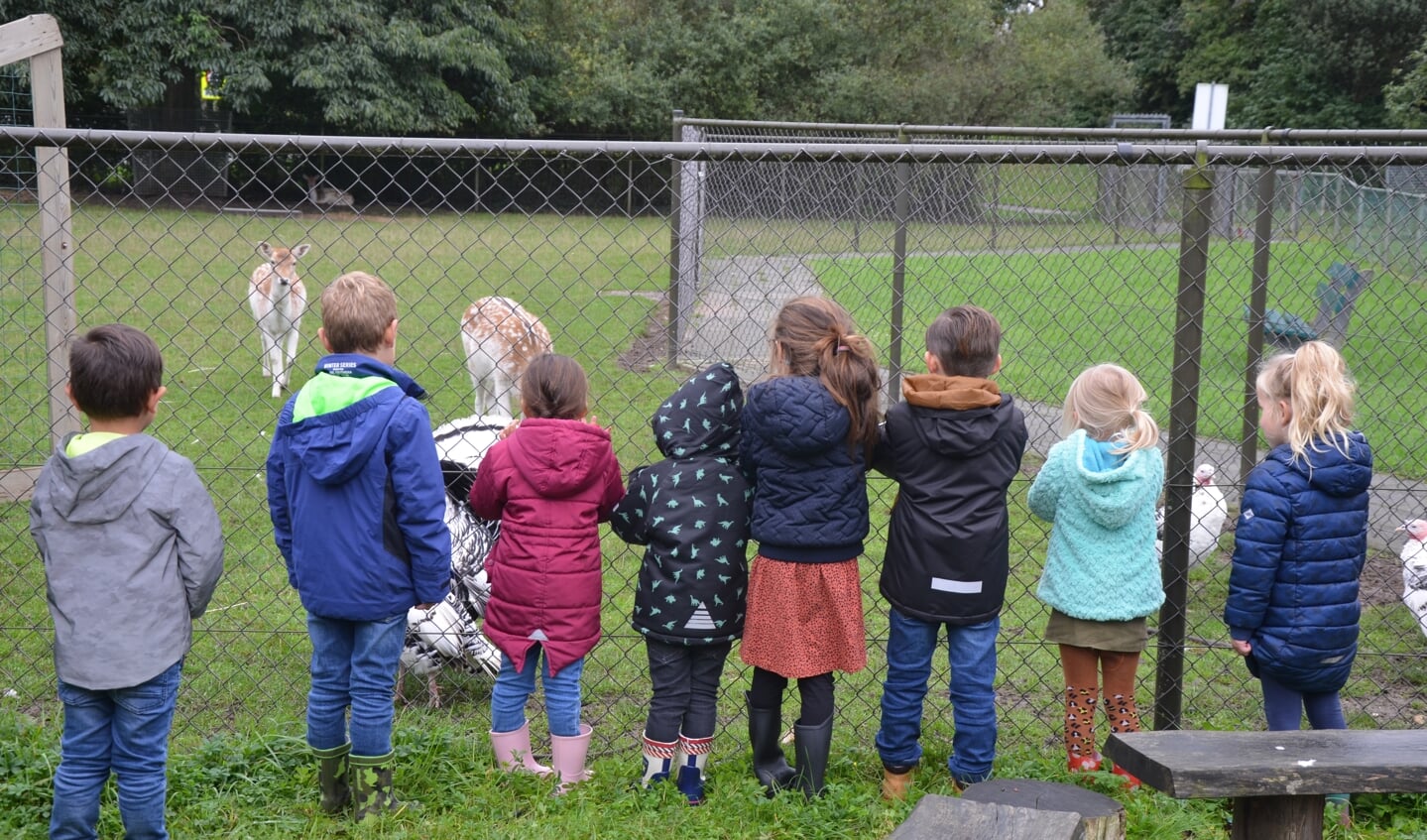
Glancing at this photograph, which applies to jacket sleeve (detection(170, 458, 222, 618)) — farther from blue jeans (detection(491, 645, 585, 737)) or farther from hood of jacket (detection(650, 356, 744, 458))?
hood of jacket (detection(650, 356, 744, 458))

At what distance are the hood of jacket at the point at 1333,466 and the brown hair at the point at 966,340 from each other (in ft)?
2.87

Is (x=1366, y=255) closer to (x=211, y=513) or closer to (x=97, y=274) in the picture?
(x=211, y=513)

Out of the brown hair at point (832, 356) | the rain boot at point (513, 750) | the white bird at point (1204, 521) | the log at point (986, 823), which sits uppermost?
the brown hair at point (832, 356)

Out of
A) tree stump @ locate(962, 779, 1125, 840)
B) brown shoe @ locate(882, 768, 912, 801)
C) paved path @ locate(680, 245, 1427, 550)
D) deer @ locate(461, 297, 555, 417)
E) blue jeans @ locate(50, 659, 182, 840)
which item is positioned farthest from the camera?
deer @ locate(461, 297, 555, 417)

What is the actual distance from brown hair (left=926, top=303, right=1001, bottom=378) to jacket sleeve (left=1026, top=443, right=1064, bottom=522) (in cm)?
37

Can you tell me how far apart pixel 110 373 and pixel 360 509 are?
2.22ft

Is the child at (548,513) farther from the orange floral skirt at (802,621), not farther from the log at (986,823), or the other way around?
the log at (986,823)

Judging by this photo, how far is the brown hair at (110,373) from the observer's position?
2.94m

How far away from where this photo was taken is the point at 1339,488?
3377mm

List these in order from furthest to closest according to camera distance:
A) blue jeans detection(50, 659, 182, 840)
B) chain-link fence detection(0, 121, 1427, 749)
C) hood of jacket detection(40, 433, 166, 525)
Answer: chain-link fence detection(0, 121, 1427, 749) < blue jeans detection(50, 659, 182, 840) < hood of jacket detection(40, 433, 166, 525)

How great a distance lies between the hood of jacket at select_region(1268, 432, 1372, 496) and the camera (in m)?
3.36

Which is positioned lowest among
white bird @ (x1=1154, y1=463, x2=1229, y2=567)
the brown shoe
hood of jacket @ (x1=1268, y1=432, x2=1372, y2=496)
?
the brown shoe

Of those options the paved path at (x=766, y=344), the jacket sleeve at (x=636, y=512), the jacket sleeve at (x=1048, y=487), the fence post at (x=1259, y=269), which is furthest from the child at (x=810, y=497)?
the paved path at (x=766, y=344)

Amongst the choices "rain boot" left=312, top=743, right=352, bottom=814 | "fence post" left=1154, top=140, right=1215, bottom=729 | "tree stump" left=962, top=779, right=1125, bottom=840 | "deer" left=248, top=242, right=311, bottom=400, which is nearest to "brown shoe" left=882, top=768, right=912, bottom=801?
"tree stump" left=962, top=779, right=1125, bottom=840
